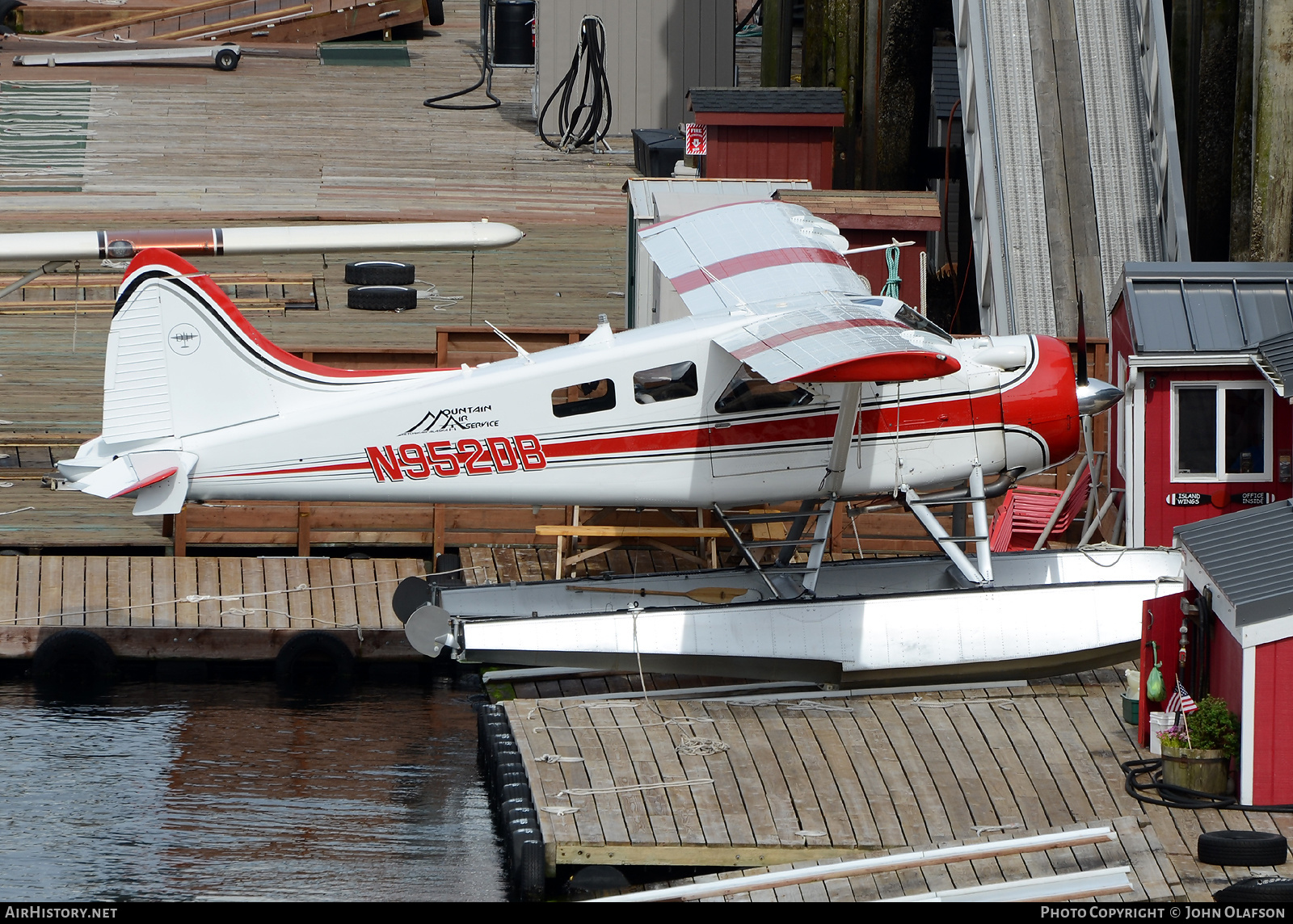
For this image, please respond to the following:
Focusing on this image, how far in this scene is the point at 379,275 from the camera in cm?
2066

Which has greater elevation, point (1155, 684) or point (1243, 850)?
point (1155, 684)

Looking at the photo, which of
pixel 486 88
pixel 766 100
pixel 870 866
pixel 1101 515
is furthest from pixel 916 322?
pixel 486 88

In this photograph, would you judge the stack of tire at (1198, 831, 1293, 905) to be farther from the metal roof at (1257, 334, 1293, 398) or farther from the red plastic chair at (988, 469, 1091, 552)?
the red plastic chair at (988, 469, 1091, 552)

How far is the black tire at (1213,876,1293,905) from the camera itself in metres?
8.49

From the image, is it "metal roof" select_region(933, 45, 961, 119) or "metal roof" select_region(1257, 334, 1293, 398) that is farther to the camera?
"metal roof" select_region(933, 45, 961, 119)

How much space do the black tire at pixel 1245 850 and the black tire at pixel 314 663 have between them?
23.4ft

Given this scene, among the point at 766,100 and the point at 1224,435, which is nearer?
the point at 1224,435

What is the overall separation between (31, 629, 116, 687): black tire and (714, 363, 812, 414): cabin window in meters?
5.20

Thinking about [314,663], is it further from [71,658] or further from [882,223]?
[882,223]

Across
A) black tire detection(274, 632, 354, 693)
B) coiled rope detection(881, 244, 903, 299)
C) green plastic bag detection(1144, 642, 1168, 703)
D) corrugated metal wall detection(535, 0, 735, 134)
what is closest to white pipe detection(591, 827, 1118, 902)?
green plastic bag detection(1144, 642, 1168, 703)

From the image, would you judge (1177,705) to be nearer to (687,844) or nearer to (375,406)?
(687,844)

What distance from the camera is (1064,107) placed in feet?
62.5

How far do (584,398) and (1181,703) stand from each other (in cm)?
464

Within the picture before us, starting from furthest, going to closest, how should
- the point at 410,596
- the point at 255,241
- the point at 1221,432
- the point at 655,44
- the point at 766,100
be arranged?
the point at 655,44, the point at 766,100, the point at 255,241, the point at 1221,432, the point at 410,596
